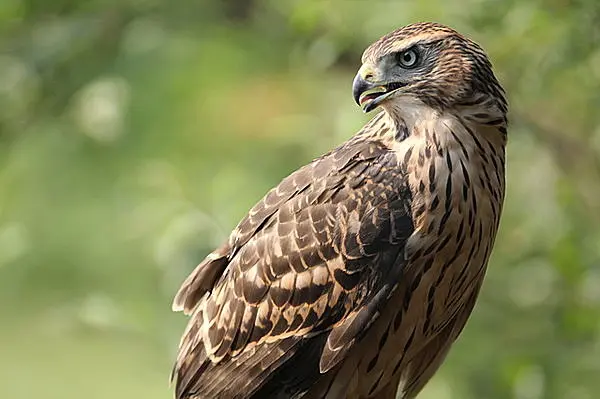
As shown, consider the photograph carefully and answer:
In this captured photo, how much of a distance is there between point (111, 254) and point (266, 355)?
10.2 ft

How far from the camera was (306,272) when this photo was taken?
Result: 2.45 metres

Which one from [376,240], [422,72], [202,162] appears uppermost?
[202,162]

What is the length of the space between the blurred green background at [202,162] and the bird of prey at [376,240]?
1.15 metres

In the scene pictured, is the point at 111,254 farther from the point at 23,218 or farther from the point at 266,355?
the point at 266,355

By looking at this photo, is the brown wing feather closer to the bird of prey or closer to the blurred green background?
the bird of prey

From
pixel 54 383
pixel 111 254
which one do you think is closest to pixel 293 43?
pixel 111 254

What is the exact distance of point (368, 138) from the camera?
2.50 metres

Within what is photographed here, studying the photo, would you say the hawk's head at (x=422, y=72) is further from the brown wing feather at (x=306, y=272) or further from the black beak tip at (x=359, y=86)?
the brown wing feather at (x=306, y=272)

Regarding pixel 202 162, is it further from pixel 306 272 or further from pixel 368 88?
pixel 368 88

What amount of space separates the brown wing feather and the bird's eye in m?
0.21

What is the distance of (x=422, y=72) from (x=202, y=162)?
289cm

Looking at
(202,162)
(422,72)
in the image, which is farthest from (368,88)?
(202,162)

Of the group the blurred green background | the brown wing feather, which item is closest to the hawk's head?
the brown wing feather

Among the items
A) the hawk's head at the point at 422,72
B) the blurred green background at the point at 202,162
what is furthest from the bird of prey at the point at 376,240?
the blurred green background at the point at 202,162
